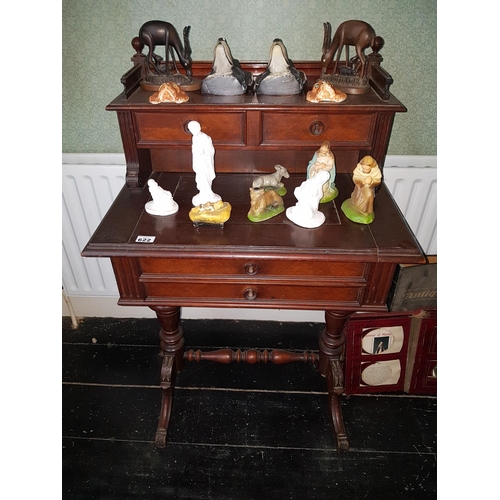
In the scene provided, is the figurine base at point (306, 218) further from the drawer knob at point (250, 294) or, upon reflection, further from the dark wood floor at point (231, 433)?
the dark wood floor at point (231, 433)

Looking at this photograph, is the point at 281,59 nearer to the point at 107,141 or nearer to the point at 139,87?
the point at 139,87

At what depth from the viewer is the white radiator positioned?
1.78 m

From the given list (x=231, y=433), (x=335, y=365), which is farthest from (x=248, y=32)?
(x=231, y=433)

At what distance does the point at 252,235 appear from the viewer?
1245 millimetres

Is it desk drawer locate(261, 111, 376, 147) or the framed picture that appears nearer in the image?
desk drawer locate(261, 111, 376, 147)

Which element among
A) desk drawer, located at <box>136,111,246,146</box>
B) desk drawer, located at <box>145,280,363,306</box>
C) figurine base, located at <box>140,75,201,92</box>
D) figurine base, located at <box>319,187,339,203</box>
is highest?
figurine base, located at <box>140,75,201,92</box>

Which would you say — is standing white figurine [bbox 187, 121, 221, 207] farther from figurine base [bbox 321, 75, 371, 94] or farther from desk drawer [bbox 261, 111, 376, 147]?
figurine base [bbox 321, 75, 371, 94]

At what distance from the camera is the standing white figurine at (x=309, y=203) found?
1.24 m

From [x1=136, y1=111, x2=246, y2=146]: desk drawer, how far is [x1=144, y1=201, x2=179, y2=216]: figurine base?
22cm

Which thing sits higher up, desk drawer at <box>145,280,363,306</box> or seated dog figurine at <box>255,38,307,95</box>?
seated dog figurine at <box>255,38,307,95</box>

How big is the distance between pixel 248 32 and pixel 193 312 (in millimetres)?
1428

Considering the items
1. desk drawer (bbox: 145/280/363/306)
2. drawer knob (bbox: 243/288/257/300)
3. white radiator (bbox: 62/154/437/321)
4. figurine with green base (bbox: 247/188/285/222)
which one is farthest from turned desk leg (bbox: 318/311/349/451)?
white radiator (bbox: 62/154/437/321)

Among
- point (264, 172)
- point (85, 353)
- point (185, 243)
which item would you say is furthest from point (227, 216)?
point (85, 353)

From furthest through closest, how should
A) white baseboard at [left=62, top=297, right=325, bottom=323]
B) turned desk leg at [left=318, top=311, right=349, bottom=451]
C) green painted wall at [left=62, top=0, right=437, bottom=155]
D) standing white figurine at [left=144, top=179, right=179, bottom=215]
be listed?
white baseboard at [left=62, top=297, right=325, bottom=323], turned desk leg at [left=318, top=311, right=349, bottom=451], green painted wall at [left=62, top=0, right=437, bottom=155], standing white figurine at [left=144, top=179, right=179, bottom=215]
